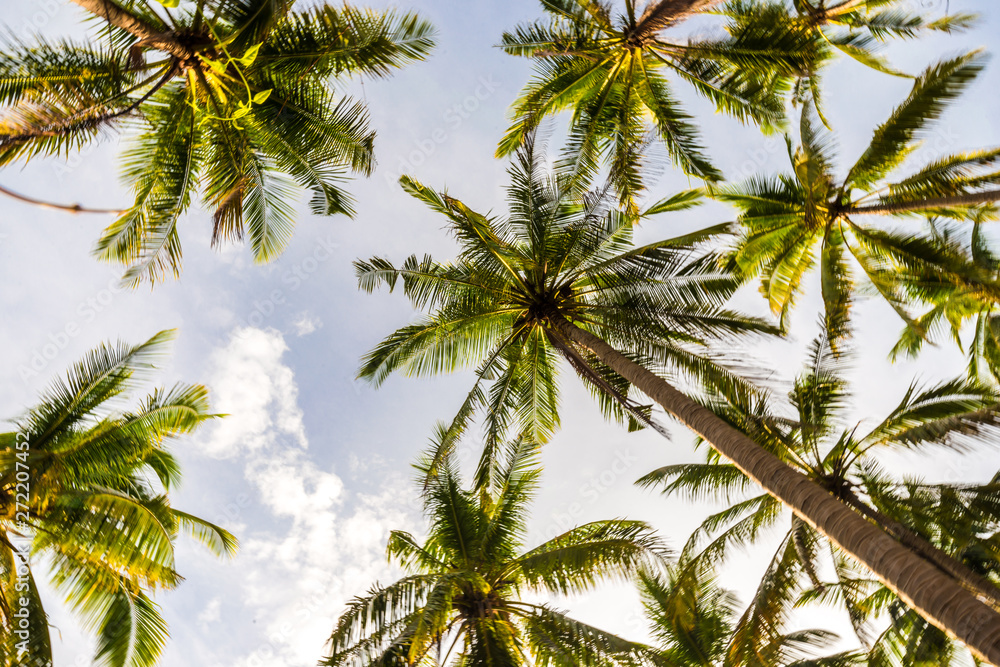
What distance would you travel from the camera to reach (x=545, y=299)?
976 cm

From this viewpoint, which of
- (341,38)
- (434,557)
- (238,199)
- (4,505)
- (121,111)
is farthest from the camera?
(434,557)

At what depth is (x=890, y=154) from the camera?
10.0m

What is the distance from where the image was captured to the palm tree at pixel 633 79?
953 centimetres

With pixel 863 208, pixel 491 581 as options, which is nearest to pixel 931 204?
pixel 863 208

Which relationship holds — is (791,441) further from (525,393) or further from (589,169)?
(589,169)

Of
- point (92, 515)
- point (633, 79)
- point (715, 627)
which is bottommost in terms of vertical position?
point (92, 515)

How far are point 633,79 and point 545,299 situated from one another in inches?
198

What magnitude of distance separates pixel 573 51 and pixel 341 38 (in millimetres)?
4533

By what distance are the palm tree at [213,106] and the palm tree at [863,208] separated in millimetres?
7888

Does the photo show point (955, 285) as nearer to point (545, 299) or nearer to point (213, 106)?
point (545, 299)

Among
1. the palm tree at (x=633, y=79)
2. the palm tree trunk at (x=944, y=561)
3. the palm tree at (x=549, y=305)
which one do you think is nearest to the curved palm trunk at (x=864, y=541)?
the palm tree at (x=549, y=305)

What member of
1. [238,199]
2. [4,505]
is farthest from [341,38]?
[4,505]

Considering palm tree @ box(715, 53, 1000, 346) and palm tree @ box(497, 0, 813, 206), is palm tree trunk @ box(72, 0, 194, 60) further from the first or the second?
palm tree @ box(715, 53, 1000, 346)

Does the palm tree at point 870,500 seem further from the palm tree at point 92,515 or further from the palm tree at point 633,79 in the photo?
the palm tree at point 92,515
